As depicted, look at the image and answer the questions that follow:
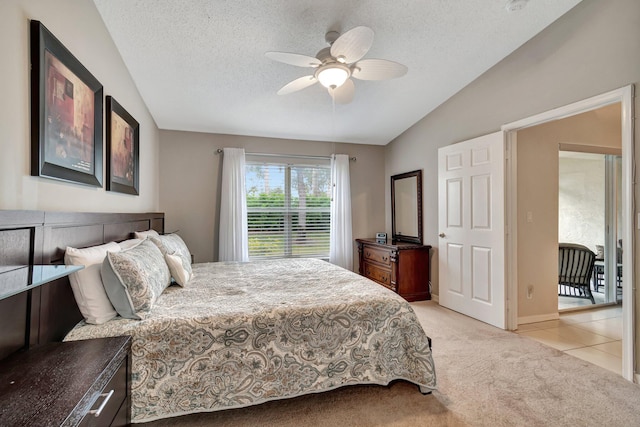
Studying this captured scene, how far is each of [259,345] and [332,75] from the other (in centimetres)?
189

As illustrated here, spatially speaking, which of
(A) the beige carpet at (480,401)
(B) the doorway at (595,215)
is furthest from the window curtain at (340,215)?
(B) the doorway at (595,215)

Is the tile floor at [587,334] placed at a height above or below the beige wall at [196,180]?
below

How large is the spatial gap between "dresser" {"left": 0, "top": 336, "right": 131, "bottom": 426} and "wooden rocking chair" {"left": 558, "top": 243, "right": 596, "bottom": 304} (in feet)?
16.3

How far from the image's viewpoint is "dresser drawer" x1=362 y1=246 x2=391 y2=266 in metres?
4.14

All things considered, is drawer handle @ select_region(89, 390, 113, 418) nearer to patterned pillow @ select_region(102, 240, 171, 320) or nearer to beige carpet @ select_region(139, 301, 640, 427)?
patterned pillow @ select_region(102, 240, 171, 320)

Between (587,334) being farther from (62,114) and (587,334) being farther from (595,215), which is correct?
(62,114)

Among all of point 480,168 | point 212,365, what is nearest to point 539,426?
point 212,365

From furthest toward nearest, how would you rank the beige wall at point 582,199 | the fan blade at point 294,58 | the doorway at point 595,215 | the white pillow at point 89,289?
the beige wall at point 582,199
the doorway at point 595,215
the fan blade at point 294,58
the white pillow at point 89,289

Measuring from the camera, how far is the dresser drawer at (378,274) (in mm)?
4117

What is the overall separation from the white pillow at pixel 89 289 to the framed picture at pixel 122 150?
0.96 meters

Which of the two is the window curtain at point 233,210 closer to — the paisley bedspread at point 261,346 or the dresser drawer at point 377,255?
the dresser drawer at point 377,255

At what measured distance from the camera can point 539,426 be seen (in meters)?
1.65

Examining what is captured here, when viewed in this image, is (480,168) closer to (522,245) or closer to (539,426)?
(522,245)

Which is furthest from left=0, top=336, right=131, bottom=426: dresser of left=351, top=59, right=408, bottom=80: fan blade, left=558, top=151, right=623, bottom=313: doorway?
left=558, top=151, right=623, bottom=313: doorway
